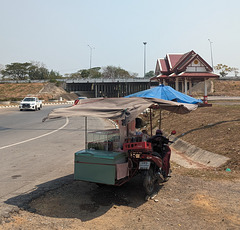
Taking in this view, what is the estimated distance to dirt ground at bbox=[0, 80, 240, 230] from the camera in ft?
15.8

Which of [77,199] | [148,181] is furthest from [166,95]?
[77,199]

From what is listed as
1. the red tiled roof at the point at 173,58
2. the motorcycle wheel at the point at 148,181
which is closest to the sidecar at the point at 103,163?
the motorcycle wheel at the point at 148,181

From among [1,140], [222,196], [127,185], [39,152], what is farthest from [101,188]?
[1,140]

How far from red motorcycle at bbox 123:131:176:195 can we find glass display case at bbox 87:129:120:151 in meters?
0.30

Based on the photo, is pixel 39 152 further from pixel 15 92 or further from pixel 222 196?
pixel 15 92

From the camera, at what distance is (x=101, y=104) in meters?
6.47

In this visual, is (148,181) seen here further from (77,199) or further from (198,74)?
(198,74)

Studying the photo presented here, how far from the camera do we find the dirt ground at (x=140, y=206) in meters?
4.82

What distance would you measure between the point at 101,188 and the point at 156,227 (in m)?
2.18

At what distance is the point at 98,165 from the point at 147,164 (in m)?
1.07

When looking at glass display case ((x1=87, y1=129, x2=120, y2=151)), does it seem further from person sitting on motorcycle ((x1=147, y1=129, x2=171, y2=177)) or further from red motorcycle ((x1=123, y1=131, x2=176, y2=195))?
person sitting on motorcycle ((x1=147, y1=129, x2=171, y2=177))

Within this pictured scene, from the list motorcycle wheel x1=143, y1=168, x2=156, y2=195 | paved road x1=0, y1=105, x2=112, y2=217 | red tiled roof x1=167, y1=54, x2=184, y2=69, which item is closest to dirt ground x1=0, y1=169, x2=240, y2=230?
motorcycle wheel x1=143, y1=168, x2=156, y2=195

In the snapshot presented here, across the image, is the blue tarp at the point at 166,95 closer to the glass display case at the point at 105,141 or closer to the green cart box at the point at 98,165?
the glass display case at the point at 105,141

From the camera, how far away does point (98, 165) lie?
224 inches
